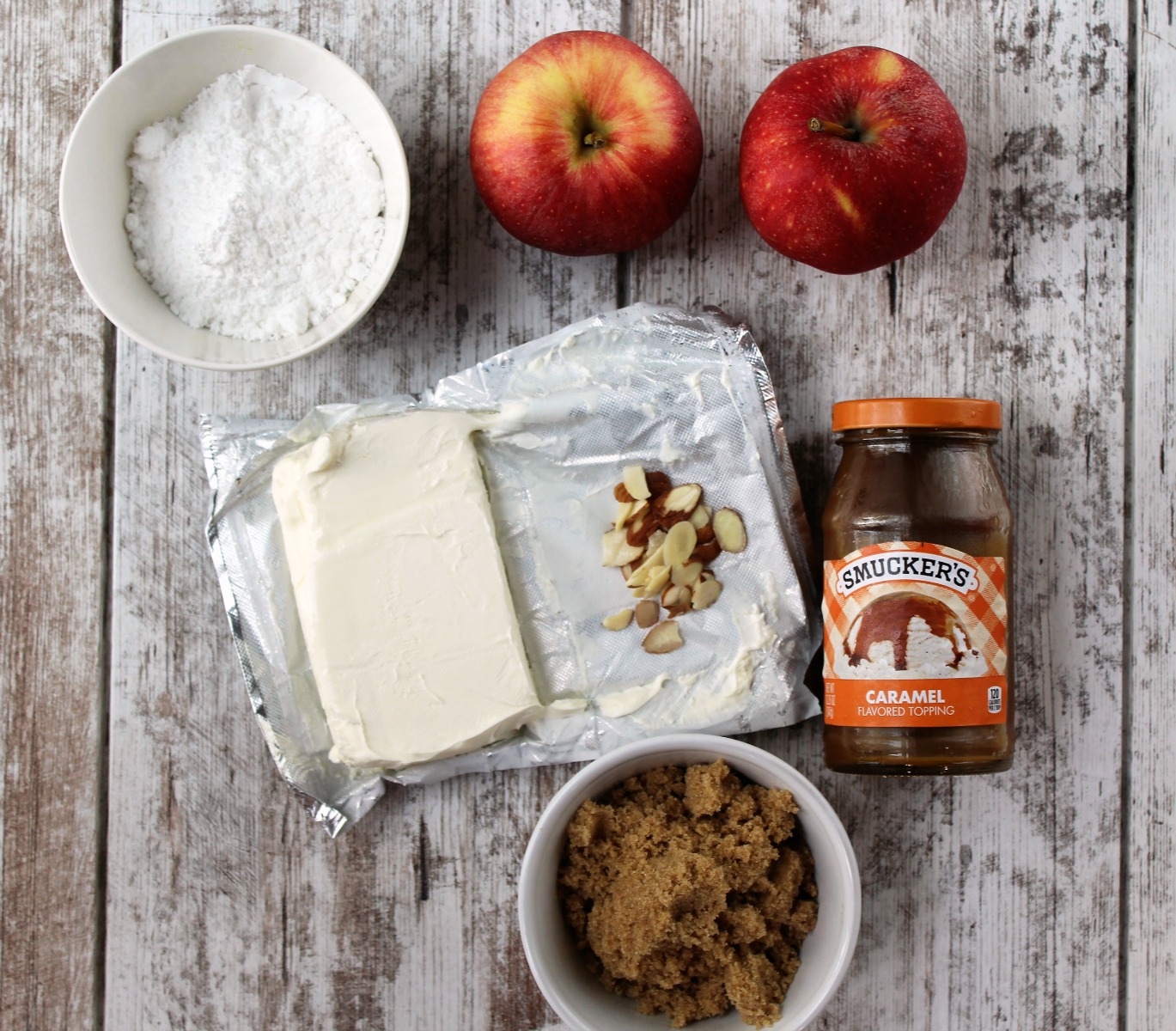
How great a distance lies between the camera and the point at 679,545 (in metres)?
0.78

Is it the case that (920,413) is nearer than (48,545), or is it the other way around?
(920,413)

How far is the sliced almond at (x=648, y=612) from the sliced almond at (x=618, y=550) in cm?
4

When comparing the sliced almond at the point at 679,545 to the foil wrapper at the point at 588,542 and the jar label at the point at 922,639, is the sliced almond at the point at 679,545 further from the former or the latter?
the jar label at the point at 922,639

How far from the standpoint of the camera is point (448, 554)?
0.76 m

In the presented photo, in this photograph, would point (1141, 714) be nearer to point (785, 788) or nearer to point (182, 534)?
point (785, 788)

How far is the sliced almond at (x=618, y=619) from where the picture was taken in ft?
2.60

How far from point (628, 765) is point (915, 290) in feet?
1.57

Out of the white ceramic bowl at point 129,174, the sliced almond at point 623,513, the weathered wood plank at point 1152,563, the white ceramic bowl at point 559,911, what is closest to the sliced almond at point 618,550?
the sliced almond at point 623,513

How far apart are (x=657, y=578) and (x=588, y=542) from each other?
7 centimetres

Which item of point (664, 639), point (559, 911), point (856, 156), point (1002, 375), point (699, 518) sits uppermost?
point (856, 156)

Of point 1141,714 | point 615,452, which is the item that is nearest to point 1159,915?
point 1141,714

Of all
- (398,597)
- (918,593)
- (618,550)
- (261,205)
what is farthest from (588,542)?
(261,205)

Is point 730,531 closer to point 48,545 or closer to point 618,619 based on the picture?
point 618,619

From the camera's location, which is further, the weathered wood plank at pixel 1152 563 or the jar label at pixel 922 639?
the weathered wood plank at pixel 1152 563
